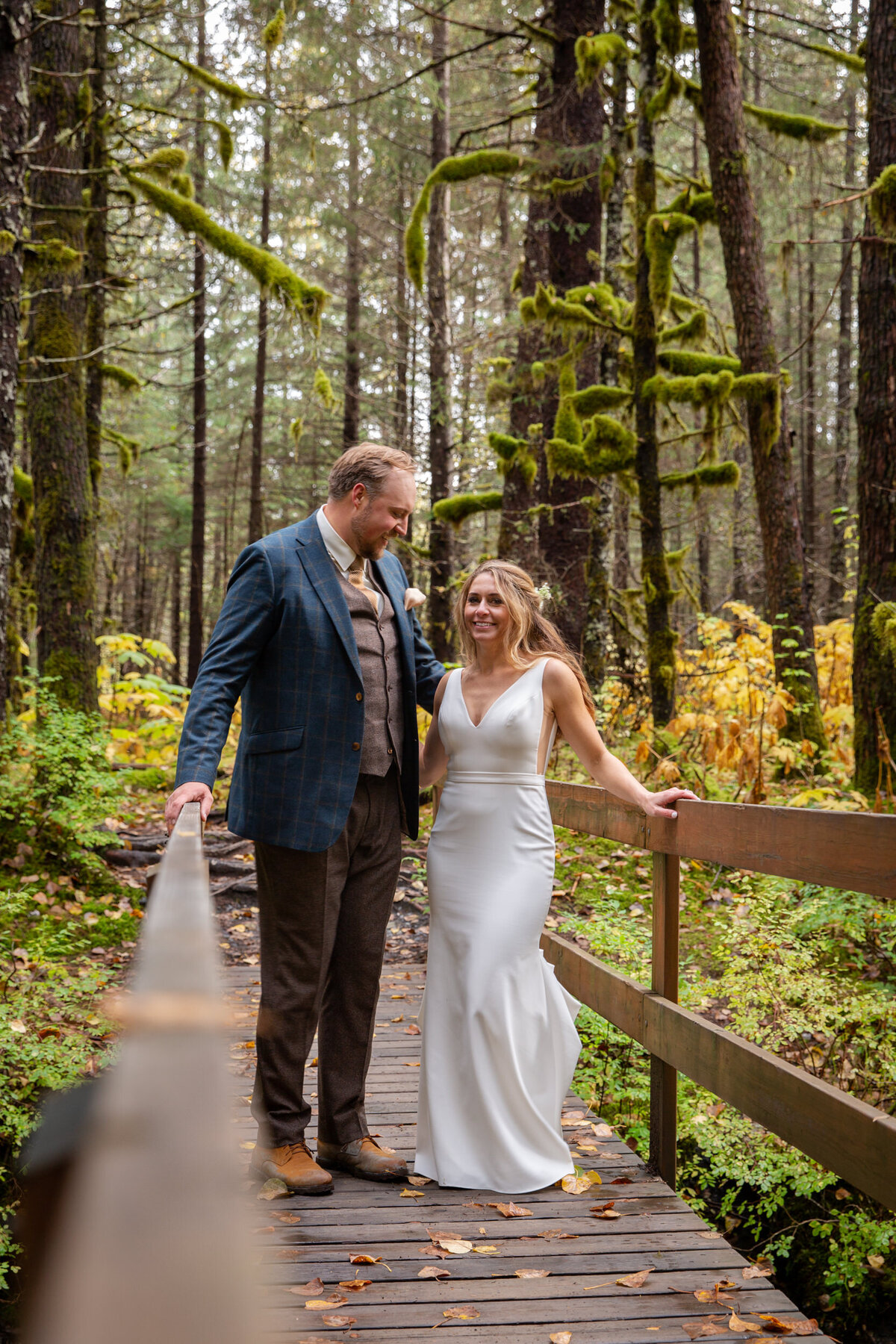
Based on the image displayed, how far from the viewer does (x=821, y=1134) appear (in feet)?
8.93

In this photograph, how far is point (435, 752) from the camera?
4.32m

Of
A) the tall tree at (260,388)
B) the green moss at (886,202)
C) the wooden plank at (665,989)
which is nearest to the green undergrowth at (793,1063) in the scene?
the wooden plank at (665,989)

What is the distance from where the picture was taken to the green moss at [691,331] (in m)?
10.3

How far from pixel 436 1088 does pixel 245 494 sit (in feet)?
95.0

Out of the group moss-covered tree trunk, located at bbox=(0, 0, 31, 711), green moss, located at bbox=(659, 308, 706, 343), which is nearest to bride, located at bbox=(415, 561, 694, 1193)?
moss-covered tree trunk, located at bbox=(0, 0, 31, 711)

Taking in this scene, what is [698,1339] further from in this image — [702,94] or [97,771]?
[702,94]

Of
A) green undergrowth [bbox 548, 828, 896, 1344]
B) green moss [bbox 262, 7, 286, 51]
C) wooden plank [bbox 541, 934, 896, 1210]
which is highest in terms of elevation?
green moss [bbox 262, 7, 286, 51]

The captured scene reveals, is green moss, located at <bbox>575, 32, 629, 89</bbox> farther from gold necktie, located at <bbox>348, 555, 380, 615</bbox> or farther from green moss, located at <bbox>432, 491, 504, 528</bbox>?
gold necktie, located at <bbox>348, 555, 380, 615</bbox>

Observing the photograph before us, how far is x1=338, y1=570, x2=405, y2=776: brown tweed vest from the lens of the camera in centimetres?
377

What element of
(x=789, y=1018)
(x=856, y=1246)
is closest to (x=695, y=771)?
(x=789, y=1018)

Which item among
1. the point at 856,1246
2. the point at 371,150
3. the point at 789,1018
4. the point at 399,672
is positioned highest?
the point at 371,150

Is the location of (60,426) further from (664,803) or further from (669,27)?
(664,803)

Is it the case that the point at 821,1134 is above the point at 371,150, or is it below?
below

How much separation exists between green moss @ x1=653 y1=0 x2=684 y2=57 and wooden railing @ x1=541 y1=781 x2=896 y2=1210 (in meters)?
7.85
